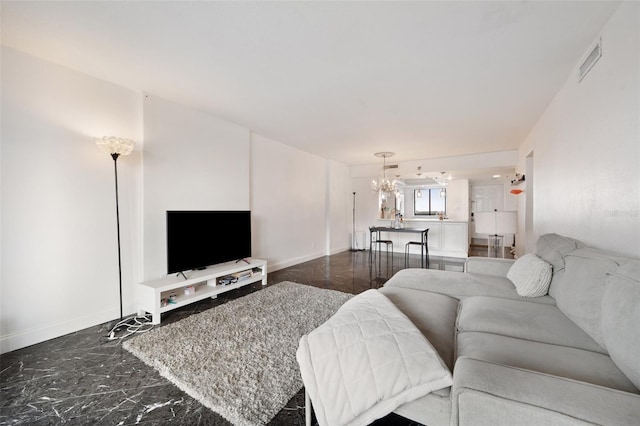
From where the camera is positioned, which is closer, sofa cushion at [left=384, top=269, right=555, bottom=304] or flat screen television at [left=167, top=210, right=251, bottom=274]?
sofa cushion at [left=384, top=269, right=555, bottom=304]

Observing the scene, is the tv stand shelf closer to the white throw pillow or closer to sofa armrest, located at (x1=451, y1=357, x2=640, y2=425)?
sofa armrest, located at (x1=451, y1=357, x2=640, y2=425)

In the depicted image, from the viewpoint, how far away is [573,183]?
2365 mm

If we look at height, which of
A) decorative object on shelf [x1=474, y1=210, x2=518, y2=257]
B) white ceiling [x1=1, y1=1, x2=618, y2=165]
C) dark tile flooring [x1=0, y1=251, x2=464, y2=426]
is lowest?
dark tile flooring [x1=0, y1=251, x2=464, y2=426]

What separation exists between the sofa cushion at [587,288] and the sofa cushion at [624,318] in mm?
161

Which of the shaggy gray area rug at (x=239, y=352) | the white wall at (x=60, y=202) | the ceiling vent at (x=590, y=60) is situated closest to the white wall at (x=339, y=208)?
the shaggy gray area rug at (x=239, y=352)

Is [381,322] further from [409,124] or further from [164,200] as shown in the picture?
[409,124]

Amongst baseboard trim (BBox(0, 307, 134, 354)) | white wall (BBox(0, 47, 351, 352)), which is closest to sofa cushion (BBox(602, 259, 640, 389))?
white wall (BBox(0, 47, 351, 352))

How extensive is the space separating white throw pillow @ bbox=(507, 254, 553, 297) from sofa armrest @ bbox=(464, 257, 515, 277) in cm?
45

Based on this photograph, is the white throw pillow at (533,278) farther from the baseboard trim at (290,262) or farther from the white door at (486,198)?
the white door at (486,198)

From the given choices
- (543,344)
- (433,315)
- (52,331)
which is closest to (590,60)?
(543,344)

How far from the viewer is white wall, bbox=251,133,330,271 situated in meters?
4.58

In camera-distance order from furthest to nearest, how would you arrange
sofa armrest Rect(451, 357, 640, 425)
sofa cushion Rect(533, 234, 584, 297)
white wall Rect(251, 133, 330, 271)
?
white wall Rect(251, 133, 330, 271), sofa cushion Rect(533, 234, 584, 297), sofa armrest Rect(451, 357, 640, 425)

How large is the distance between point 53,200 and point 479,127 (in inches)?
212

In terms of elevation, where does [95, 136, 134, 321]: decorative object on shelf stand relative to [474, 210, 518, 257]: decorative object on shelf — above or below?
above
